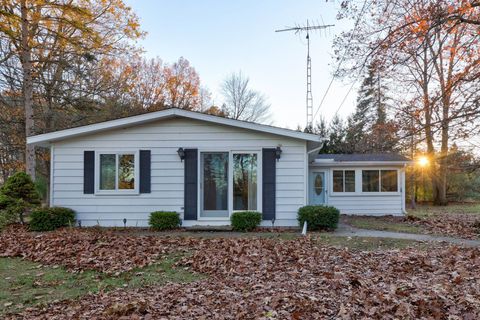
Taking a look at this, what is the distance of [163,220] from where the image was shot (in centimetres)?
1045

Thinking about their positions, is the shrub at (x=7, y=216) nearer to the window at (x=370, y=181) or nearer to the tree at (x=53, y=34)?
the tree at (x=53, y=34)

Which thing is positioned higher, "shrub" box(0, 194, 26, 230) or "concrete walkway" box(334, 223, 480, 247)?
"shrub" box(0, 194, 26, 230)

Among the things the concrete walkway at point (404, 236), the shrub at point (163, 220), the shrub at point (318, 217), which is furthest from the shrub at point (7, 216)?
the concrete walkway at point (404, 236)

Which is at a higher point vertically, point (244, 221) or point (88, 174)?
point (88, 174)

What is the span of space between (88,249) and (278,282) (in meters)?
4.37

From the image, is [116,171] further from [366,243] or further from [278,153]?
[366,243]

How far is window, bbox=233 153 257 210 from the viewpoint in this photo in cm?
1098

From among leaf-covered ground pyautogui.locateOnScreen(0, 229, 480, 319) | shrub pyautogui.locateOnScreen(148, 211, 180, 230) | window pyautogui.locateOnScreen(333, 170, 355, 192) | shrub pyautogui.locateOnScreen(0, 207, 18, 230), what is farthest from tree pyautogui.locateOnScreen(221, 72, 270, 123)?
leaf-covered ground pyautogui.locateOnScreen(0, 229, 480, 319)

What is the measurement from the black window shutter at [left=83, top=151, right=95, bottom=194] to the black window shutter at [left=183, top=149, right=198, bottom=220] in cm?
277

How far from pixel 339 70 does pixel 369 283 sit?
4.81 meters

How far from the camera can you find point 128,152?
11.1 metres

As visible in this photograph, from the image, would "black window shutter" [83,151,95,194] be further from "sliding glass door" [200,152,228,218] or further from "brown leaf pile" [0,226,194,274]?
"sliding glass door" [200,152,228,218]

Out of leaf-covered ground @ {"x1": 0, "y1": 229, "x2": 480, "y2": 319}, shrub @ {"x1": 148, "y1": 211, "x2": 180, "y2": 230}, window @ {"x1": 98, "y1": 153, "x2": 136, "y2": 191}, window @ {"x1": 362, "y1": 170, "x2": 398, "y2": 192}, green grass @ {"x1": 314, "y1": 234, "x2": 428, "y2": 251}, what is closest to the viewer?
leaf-covered ground @ {"x1": 0, "y1": 229, "x2": 480, "y2": 319}

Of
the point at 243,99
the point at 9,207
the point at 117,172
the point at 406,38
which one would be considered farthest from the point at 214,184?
the point at 243,99
